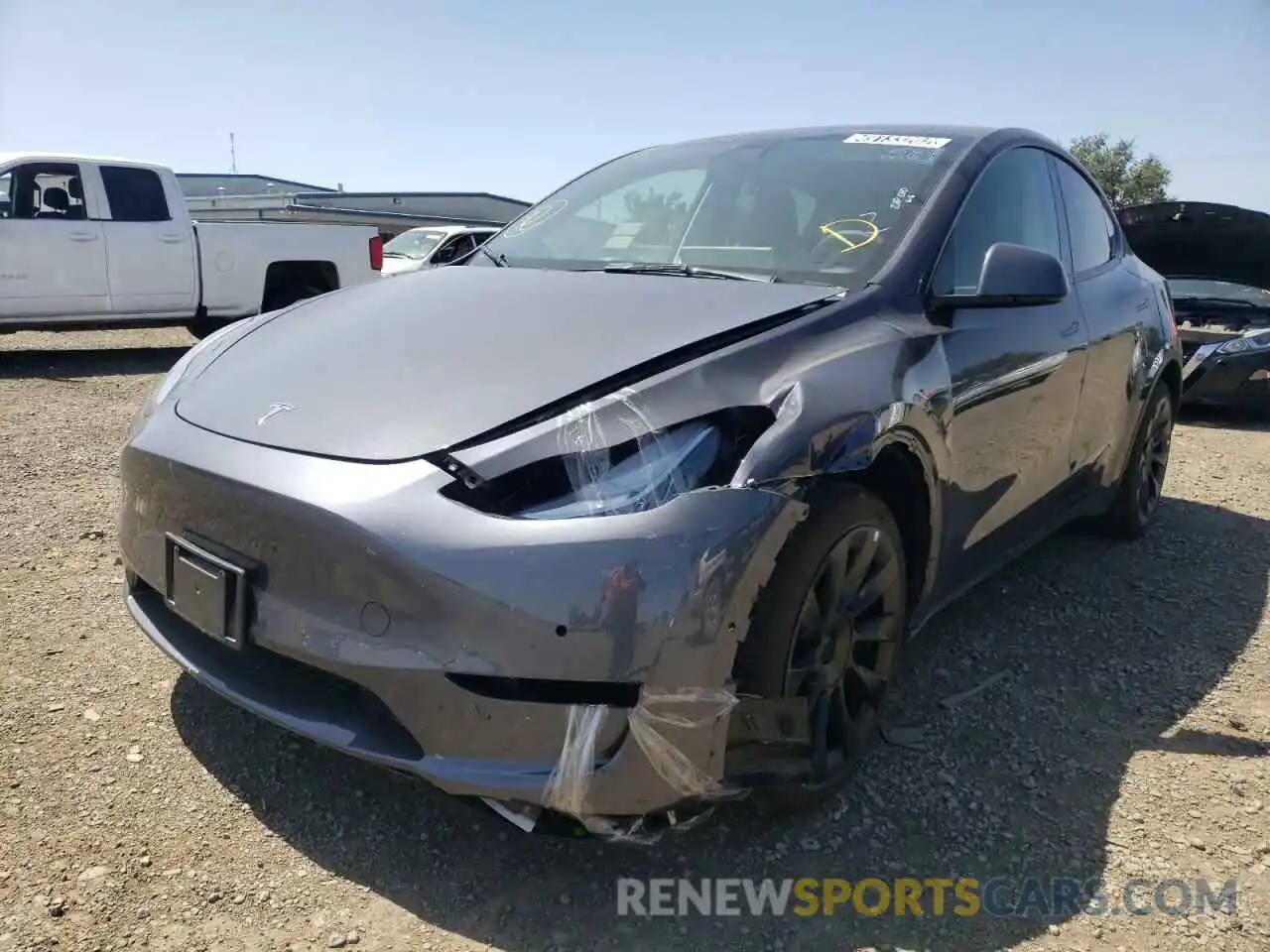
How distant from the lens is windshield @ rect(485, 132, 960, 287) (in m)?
2.84

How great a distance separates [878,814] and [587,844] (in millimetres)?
734

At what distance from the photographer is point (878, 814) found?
2406 millimetres

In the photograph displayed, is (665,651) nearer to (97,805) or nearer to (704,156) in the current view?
(97,805)

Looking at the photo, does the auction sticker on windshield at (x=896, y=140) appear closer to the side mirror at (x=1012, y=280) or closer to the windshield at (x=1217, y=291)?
the side mirror at (x=1012, y=280)

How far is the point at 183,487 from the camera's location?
85.9 inches

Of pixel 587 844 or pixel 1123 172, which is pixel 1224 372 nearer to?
pixel 587 844

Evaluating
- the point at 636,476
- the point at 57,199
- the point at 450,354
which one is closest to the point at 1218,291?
the point at 450,354

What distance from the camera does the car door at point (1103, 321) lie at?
3.64 metres

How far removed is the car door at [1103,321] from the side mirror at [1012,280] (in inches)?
32.4

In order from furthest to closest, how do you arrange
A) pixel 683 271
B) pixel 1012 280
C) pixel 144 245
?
pixel 144 245
pixel 683 271
pixel 1012 280

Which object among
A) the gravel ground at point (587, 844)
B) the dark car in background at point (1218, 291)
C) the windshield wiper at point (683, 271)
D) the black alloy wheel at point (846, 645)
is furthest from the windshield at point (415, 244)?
the black alloy wheel at point (846, 645)

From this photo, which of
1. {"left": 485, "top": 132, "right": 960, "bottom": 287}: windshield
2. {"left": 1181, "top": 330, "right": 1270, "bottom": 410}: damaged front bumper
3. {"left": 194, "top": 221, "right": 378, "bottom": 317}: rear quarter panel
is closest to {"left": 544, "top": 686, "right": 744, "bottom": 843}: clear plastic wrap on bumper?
{"left": 485, "top": 132, "right": 960, "bottom": 287}: windshield

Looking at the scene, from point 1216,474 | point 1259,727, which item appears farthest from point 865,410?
point 1216,474

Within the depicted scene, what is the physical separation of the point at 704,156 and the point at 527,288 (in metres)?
1.11
